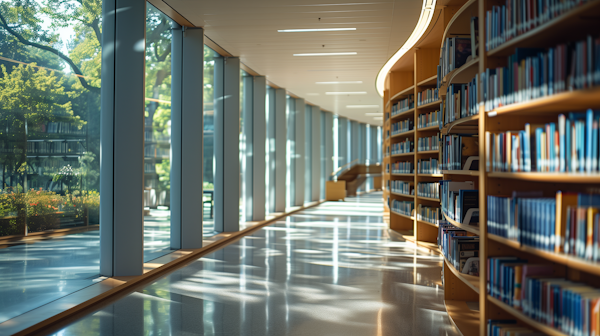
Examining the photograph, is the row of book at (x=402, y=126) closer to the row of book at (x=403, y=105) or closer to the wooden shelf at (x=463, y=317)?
the row of book at (x=403, y=105)

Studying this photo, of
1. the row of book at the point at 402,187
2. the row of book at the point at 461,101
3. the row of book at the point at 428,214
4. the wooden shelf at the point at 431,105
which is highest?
the wooden shelf at the point at 431,105

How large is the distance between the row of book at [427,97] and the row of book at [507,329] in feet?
14.2

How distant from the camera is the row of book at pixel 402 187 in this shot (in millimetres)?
8250

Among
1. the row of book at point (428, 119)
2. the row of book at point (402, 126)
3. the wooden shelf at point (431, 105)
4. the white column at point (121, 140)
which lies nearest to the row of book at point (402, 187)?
the row of book at point (402, 126)

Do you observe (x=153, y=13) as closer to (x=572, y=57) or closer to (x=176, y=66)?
(x=176, y=66)

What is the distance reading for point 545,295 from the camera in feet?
7.45

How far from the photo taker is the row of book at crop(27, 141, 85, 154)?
398cm

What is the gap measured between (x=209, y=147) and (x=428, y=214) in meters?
4.20

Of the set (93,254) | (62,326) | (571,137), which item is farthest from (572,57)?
(93,254)

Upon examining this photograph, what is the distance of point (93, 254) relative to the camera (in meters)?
4.92

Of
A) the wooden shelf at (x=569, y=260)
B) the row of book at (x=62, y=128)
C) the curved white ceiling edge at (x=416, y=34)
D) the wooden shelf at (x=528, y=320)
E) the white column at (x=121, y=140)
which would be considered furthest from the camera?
the curved white ceiling edge at (x=416, y=34)

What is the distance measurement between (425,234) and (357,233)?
174 cm

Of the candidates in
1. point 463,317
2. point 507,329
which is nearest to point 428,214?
point 463,317

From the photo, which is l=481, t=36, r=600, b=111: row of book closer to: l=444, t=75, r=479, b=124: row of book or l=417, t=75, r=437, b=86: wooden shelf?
l=444, t=75, r=479, b=124: row of book
